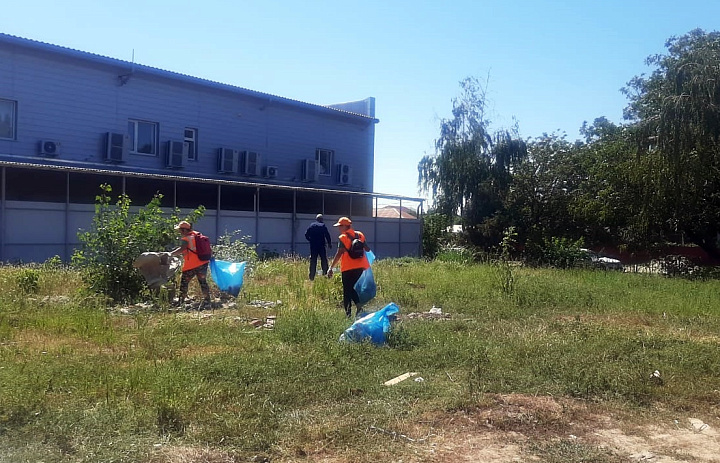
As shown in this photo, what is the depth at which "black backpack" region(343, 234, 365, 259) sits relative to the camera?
936 cm

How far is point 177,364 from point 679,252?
23370 millimetres

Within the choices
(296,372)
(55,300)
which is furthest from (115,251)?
(296,372)

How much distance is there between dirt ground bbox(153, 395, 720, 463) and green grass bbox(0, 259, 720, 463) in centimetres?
7

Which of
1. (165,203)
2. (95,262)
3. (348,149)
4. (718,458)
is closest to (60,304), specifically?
(95,262)

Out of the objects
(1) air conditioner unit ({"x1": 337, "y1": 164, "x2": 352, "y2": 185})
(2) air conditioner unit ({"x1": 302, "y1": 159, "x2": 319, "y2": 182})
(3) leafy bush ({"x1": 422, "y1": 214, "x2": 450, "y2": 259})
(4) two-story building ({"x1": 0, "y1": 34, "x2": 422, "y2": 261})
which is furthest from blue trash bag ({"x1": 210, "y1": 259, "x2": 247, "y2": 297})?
(3) leafy bush ({"x1": 422, "y1": 214, "x2": 450, "y2": 259})

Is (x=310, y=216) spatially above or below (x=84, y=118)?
below

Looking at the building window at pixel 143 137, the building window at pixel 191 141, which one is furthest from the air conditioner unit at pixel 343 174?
the building window at pixel 143 137

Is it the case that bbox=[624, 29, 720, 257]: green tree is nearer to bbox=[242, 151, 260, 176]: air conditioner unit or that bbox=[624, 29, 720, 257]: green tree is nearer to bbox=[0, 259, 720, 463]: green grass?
bbox=[0, 259, 720, 463]: green grass

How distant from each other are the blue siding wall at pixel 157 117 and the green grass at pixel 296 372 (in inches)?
416

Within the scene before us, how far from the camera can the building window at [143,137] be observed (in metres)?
22.9

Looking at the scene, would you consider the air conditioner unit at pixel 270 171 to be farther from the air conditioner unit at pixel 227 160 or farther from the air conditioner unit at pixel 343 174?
the air conditioner unit at pixel 343 174

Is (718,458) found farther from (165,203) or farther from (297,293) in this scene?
(165,203)

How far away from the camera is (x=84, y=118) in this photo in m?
21.4

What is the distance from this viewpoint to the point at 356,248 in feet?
30.7
